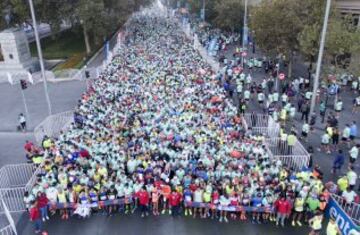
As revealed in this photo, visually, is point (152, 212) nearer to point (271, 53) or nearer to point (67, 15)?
point (271, 53)

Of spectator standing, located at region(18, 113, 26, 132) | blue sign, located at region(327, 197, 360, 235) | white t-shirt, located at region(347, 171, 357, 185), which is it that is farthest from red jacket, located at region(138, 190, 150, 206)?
spectator standing, located at region(18, 113, 26, 132)

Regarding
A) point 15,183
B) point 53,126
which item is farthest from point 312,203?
point 53,126

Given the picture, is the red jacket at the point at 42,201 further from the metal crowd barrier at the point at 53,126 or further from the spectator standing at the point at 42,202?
the metal crowd barrier at the point at 53,126

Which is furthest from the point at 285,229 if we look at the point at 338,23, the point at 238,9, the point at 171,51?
the point at 238,9

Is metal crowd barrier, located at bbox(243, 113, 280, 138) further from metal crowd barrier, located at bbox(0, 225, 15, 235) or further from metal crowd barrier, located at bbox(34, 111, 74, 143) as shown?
metal crowd barrier, located at bbox(0, 225, 15, 235)

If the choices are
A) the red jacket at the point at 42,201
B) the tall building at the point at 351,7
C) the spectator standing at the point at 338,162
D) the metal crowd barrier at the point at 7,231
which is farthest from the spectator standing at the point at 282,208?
the tall building at the point at 351,7
